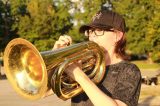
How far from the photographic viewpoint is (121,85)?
9.55 feet

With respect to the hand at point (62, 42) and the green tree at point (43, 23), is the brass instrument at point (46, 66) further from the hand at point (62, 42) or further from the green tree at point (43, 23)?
the green tree at point (43, 23)

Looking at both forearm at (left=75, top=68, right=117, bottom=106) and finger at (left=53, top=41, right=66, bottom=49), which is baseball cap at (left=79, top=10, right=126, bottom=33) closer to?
finger at (left=53, top=41, right=66, bottom=49)

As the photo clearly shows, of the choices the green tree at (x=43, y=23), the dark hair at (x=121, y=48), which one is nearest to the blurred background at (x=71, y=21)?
the green tree at (x=43, y=23)

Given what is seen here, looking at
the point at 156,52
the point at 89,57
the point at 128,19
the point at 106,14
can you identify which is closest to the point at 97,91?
the point at 89,57

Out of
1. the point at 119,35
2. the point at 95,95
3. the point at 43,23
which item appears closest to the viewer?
the point at 95,95

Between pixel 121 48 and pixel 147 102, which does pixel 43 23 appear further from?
pixel 121 48

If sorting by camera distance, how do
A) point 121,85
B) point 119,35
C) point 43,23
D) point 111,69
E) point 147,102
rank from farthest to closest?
point 43,23 < point 147,102 < point 119,35 < point 111,69 < point 121,85

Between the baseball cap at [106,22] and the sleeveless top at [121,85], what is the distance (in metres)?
0.27

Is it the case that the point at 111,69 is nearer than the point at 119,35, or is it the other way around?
the point at 111,69

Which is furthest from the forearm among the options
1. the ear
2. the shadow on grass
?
the shadow on grass

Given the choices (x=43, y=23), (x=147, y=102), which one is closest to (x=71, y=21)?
(x=43, y=23)

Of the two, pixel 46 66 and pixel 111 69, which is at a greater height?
pixel 46 66

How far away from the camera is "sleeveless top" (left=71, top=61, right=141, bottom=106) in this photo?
2.88m

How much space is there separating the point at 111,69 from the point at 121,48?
219 mm
